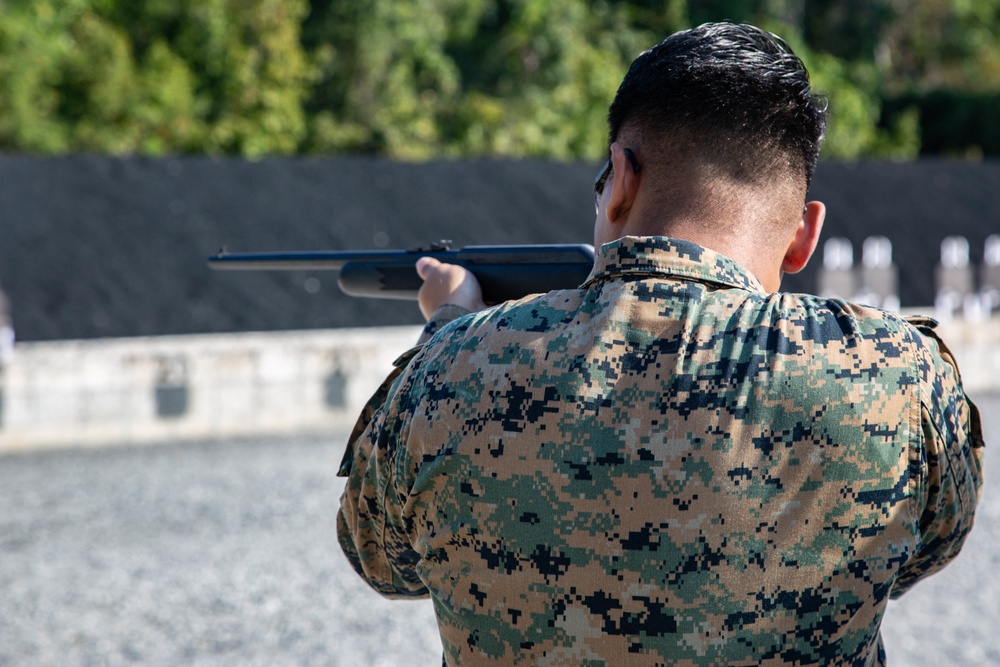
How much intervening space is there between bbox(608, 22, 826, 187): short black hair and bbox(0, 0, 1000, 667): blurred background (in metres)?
3.27

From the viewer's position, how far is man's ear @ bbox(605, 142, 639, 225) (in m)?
1.40

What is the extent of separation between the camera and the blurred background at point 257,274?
4.86 m

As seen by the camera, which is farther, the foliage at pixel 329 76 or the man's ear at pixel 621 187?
the foliage at pixel 329 76

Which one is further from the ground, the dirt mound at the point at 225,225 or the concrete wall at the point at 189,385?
the dirt mound at the point at 225,225

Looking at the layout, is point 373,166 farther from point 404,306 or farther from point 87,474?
point 87,474

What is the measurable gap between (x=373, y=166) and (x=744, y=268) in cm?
Answer: 826

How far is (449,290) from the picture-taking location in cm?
197

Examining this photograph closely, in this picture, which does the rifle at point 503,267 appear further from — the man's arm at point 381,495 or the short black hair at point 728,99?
the short black hair at point 728,99

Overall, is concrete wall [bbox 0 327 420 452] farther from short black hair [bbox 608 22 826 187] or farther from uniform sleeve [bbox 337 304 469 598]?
short black hair [bbox 608 22 826 187]

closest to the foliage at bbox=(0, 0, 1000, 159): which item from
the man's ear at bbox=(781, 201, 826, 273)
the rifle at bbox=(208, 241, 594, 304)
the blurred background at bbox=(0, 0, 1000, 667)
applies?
the blurred background at bbox=(0, 0, 1000, 667)

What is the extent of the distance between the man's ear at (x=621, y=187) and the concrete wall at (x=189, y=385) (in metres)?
7.41

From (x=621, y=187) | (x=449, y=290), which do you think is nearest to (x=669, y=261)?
(x=621, y=187)

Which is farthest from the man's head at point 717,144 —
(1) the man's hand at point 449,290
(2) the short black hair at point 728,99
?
(1) the man's hand at point 449,290

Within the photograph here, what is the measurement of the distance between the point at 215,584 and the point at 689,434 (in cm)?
428
